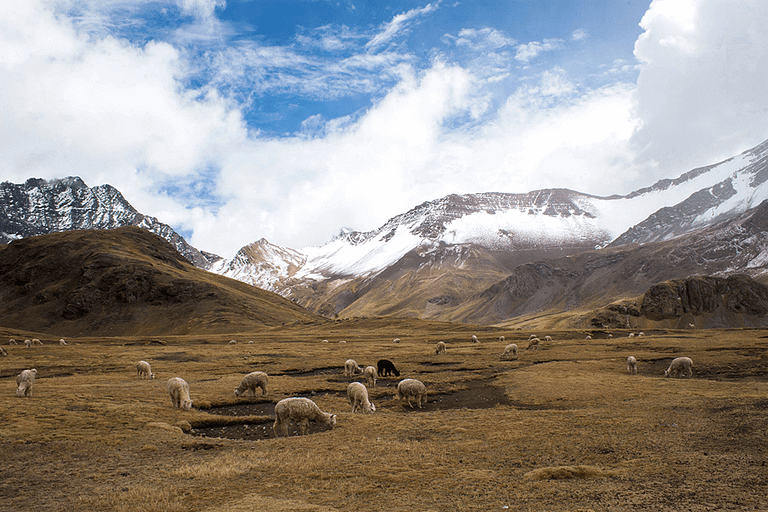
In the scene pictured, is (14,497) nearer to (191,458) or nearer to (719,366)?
(191,458)

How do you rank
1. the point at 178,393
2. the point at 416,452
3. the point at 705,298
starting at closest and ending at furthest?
1. the point at 416,452
2. the point at 178,393
3. the point at 705,298

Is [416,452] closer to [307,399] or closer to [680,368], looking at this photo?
[307,399]

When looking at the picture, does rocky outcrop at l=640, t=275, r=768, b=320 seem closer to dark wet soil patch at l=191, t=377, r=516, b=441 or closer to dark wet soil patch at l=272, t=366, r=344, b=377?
dark wet soil patch at l=272, t=366, r=344, b=377

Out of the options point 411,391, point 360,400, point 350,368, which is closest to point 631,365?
point 411,391

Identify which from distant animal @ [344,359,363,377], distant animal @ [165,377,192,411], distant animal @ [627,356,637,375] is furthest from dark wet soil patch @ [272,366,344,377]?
distant animal @ [627,356,637,375]

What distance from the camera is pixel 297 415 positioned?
22.6 metres

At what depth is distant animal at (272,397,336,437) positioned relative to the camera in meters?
22.5

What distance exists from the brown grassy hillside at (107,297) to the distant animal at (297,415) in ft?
425

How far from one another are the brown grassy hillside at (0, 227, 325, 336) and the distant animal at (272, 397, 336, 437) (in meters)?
129

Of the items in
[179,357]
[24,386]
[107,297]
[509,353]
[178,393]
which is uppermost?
[107,297]

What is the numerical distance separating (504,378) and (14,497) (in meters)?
36.1

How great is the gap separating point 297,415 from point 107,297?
177 meters

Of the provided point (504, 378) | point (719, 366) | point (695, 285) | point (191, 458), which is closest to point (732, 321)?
point (695, 285)

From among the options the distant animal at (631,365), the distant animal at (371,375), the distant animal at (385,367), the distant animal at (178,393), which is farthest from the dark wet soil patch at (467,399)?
the distant animal at (631,365)
